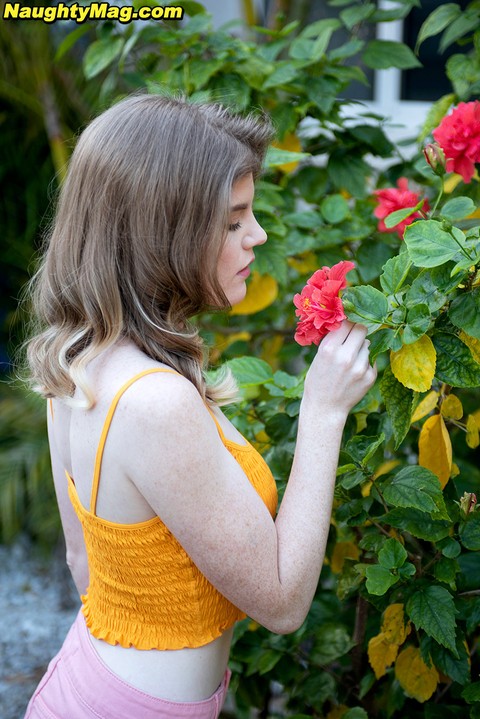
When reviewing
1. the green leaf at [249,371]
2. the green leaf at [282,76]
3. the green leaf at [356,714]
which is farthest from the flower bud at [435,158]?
the green leaf at [356,714]

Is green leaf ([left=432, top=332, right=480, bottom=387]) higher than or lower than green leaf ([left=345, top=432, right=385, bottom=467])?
higher

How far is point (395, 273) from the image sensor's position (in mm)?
1163

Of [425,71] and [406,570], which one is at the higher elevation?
[406,570]

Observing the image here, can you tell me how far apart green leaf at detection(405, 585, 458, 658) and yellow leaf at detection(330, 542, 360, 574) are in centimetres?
37

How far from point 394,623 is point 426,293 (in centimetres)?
59

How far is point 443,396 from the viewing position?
4.60 ft

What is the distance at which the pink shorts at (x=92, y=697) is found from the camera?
1.22 metres

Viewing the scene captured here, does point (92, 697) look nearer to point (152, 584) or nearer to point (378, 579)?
point (152, 584)

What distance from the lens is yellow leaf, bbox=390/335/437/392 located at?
3.59 feet

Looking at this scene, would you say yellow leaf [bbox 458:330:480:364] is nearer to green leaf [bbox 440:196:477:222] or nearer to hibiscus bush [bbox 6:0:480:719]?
hibiscus bush [bbox 6:0:480:719]

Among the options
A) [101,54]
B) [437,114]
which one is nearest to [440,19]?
[437,114]

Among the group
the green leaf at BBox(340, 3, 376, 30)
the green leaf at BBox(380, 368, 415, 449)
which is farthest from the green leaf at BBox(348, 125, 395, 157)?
the green leaf at BBox(380, 368, 415, 449)

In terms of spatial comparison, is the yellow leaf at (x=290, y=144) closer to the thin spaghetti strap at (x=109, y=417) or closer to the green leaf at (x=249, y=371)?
the green leaf at (x=249, y=371)

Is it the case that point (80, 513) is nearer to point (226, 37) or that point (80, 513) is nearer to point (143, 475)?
point (143, 475)
